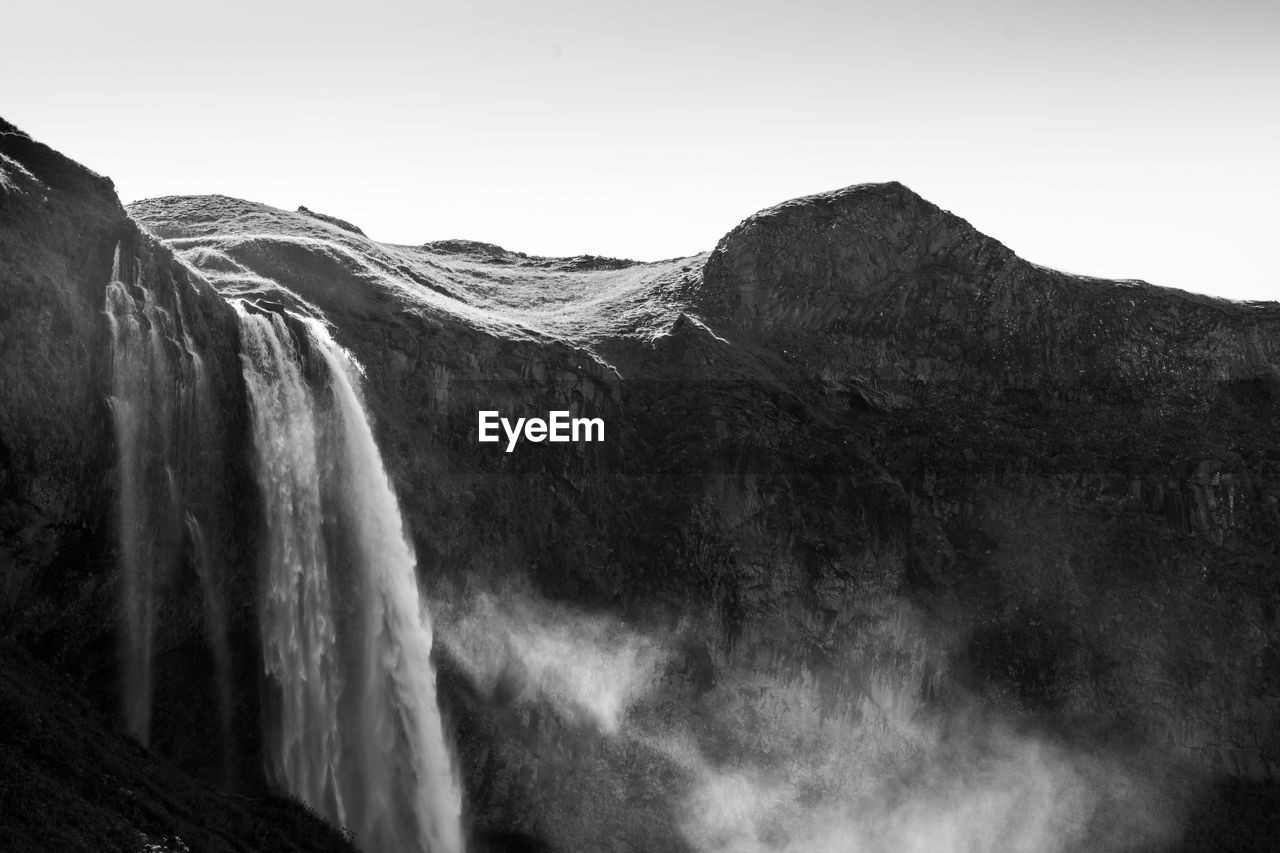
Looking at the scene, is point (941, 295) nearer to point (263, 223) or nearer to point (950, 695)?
point (950, 695)

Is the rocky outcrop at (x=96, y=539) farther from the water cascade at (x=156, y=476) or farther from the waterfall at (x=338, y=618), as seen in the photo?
the waterfall at (x=338, y=618)

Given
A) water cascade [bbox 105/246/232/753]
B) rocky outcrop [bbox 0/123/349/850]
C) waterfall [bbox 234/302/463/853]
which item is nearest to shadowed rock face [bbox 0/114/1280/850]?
rocky outcrop [bbox 0/123/349/850]

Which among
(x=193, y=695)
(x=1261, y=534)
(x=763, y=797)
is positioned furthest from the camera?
(x=1261, y=534)

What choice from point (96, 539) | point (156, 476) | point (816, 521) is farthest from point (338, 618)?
point (816, 521)

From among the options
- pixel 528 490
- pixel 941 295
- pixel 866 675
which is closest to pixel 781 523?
pixel 866 675

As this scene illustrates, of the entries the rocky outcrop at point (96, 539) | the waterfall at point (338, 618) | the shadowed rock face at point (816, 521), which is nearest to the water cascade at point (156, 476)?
the rocky outcrop at point (96, 539)

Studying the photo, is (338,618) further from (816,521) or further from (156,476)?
(816,521)

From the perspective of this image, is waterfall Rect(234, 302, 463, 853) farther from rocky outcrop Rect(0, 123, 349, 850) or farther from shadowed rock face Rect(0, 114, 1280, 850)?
shadowed rock face Rect(0, 114, 1280, 850)
